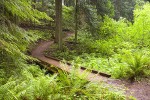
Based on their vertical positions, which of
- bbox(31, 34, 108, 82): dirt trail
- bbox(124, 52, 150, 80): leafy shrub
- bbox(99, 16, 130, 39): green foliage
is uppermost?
bbox(99, 16, 130, 39): green foliage

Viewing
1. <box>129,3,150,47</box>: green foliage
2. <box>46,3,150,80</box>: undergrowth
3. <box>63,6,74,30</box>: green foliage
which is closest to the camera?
<box>46,3,150,80</box>: undergrowth

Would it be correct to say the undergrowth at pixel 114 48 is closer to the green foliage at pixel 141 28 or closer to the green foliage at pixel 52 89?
the green foliage at pixel 141 28

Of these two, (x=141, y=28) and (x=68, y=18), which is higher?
(x=68, y=18)

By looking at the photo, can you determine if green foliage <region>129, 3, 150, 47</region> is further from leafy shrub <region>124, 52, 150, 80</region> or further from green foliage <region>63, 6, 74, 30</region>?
green foliage <region>63, 6, 74, 30</region>

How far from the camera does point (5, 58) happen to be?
660cm

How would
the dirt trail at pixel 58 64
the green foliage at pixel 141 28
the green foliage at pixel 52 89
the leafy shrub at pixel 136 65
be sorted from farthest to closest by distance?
the green foliage at pixel 141 28 < the leafy shrub at pixel 136 65 < the dirt trail at pixel 58 64 < the green foliage at pixel 52 89

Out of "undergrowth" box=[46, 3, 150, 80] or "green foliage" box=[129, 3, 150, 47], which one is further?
"green foliage" box=[129, 3, 150, 47]

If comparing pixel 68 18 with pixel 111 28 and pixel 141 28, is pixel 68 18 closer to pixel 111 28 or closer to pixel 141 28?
pixel 111 28

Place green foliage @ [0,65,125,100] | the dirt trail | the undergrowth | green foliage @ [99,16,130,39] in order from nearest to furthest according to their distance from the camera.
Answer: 1. green foliage @ [0,65,125,100]
2. the dirt trail
3. the undergrowth
4. green foliage @ [99,16,130,39]

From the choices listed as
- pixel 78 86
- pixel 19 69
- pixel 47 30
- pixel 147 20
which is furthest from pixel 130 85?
pixel 47 30

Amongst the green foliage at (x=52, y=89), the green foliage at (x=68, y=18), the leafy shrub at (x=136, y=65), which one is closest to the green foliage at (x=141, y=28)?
the leafy shrub at (x=136, y=65)

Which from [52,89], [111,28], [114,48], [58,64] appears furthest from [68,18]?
[52,89]

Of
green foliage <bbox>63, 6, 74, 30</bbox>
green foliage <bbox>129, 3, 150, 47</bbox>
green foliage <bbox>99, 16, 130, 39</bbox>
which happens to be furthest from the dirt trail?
green foliage <bbox>63, 6, 74, 30</bbox>

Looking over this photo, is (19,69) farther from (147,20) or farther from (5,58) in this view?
(147,20)
